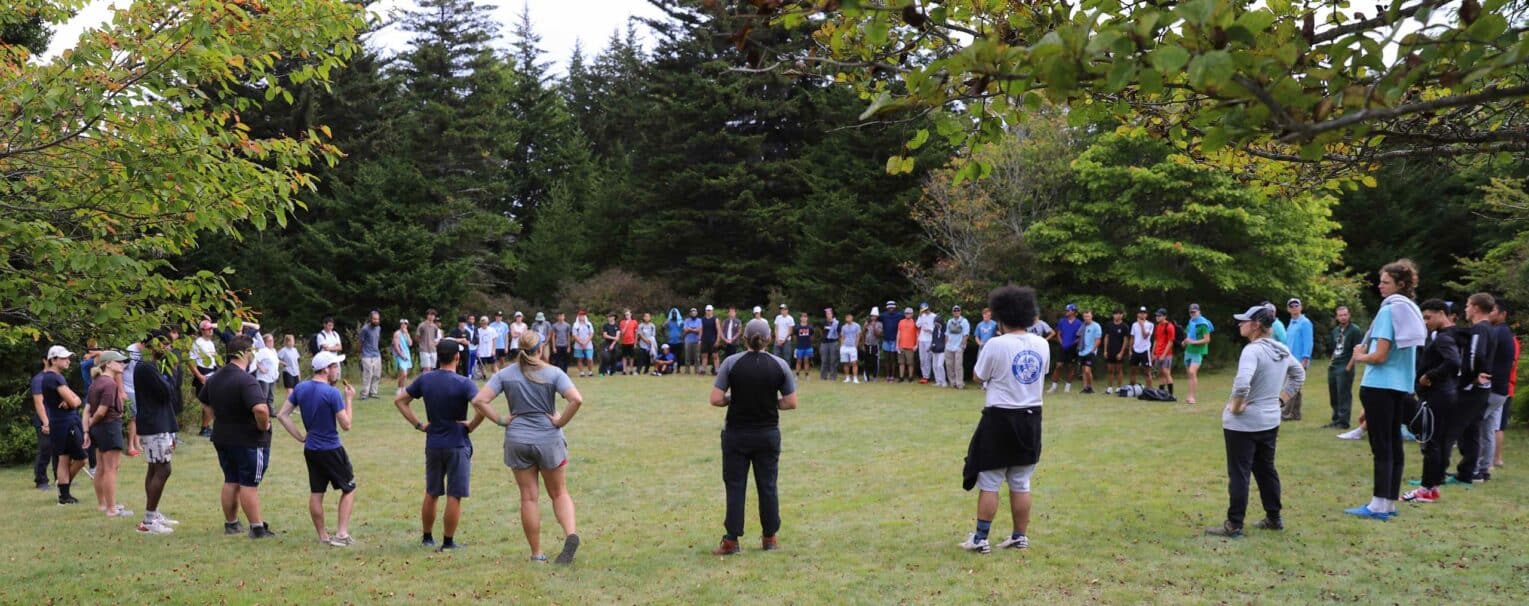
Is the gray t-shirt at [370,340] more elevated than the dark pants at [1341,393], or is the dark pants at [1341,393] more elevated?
the gray t-shirt at [370,340]

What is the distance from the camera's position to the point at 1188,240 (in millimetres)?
23344

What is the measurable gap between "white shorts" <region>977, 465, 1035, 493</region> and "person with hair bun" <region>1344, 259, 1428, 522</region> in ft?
8.82

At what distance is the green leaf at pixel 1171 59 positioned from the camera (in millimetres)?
2369

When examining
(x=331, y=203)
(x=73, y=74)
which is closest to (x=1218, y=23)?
(x=73, y=74)

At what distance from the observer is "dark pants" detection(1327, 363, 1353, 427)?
12281 millimetres

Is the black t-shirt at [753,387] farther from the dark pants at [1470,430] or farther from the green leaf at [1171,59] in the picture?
the dark pants at [1470,430]

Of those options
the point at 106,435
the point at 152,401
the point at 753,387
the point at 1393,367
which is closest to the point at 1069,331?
the point at 1393,367

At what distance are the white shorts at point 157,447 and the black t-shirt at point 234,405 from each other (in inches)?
41.2

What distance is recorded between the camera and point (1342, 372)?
40.5 feet

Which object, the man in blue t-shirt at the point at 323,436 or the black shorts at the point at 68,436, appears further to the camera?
the black shorts at the point at 68,436

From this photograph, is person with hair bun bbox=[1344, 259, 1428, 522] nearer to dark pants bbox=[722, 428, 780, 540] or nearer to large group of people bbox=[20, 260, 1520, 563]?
large group of people bbox=[20, 260, 1520, 563]

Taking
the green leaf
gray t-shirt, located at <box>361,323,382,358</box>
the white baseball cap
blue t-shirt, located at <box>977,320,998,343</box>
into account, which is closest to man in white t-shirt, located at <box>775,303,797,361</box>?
blue t-shirt, located at <box>977,320,998,343</box>

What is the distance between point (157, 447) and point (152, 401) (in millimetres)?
448

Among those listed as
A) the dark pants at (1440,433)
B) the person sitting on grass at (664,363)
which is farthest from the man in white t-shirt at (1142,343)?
the person sitting on grass at (664,363)
